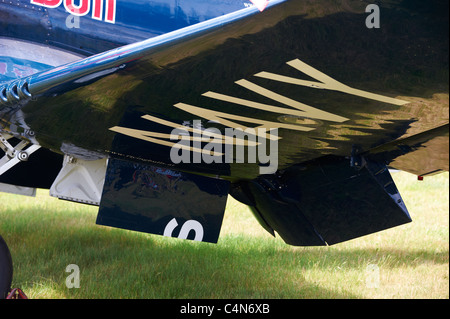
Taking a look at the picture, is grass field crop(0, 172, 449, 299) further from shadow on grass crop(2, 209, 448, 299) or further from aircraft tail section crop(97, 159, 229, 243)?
aircraft tail section crop(97, 159, 229, 243)

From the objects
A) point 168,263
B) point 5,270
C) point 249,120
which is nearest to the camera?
point 249,120

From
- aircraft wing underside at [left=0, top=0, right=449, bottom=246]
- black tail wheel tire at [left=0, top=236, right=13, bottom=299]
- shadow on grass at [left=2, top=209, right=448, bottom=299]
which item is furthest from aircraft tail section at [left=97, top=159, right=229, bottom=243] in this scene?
shadow on grass at [left=2, top=209, right=448, bottom=299]

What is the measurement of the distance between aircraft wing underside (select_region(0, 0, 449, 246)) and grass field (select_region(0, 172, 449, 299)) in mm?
854

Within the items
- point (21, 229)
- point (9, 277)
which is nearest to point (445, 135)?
point (9, 277)

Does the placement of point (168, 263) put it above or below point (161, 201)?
below

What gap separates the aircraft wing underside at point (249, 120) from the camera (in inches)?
69.2

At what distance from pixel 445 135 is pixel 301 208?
120 centimetres

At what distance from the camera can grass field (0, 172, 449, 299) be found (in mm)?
3889

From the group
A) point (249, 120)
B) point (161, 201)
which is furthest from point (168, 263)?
point (249, 120)

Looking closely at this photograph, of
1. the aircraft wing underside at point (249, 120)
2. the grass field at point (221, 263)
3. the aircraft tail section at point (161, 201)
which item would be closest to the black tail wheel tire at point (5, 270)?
the aircraft wing underside at point (249, 120)

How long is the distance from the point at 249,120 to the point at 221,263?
8.61ft

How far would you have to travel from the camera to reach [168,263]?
4488mm

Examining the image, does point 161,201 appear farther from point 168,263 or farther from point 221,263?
point 221,263

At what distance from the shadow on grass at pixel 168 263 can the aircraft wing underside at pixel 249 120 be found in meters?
0.79
